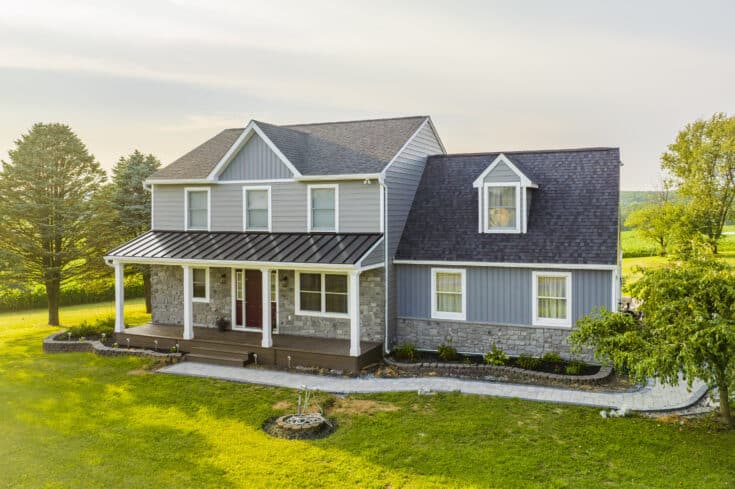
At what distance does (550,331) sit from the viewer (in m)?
16.0

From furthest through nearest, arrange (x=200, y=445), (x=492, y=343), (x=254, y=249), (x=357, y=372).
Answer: (x=254, y=249) → (x=492, y=343) → (x=357, y=372) → (x=200, y=445)

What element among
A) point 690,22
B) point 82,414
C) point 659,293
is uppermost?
point 690,22

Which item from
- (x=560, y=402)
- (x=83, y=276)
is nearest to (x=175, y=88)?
(x=83, y=276)

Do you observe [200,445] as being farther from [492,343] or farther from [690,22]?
[690,22]

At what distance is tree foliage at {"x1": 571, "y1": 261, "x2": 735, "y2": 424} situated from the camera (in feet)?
32.6

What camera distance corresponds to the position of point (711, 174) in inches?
1606

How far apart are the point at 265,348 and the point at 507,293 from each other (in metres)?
7.56

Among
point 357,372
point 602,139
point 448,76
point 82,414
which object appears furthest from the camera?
point 602,139

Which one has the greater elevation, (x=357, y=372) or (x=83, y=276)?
(x=83, y=276)

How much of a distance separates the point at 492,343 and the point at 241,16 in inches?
484

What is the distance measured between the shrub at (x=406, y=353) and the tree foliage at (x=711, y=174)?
32.0 meters

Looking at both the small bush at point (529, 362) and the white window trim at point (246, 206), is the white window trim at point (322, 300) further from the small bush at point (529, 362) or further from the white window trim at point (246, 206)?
the small bush at point (529, 362)

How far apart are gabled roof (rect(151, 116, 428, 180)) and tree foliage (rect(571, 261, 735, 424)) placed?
8.61 m

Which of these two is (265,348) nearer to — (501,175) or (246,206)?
(246,206)
